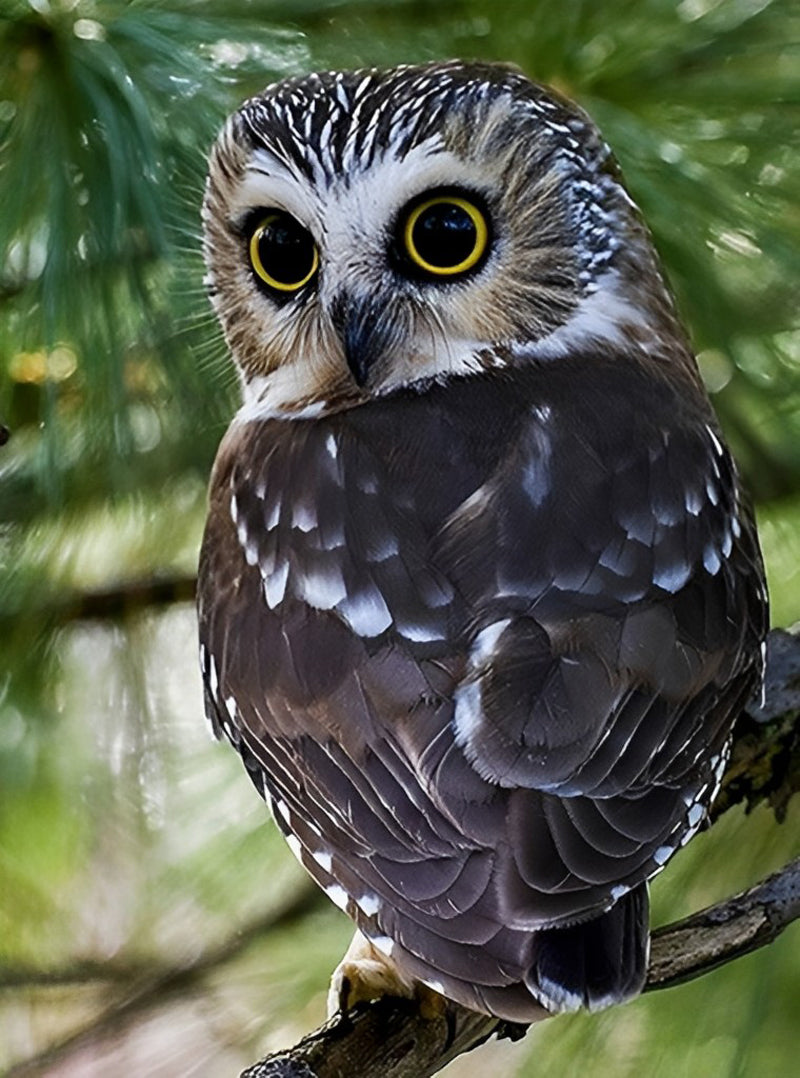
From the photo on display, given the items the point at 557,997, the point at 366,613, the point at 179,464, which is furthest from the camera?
the point at 179,464

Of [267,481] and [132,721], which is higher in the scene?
[267,481]

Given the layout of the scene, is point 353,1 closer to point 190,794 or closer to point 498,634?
point 498,634

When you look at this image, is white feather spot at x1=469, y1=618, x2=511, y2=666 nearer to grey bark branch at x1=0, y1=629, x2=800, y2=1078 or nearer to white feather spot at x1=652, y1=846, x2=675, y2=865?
white feather spot at x1=652, y1=846, x2=675, y2=865

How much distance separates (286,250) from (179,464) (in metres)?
0.26

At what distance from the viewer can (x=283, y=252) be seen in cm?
153

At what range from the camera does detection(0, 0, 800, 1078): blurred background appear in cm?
142

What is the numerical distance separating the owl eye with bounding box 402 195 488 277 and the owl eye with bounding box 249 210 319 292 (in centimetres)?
10

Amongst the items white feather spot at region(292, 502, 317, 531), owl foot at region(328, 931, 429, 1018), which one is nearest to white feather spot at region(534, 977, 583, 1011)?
owl foot at region(328, 931, 429, 1018)

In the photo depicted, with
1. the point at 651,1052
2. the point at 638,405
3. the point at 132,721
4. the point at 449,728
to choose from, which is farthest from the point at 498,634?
the point at 651,1052

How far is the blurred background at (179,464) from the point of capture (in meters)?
1.42

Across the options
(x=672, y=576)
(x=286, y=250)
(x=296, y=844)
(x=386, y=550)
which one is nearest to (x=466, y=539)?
(x=386, y=550)

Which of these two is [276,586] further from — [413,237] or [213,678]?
[413,237]

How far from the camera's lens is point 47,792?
177 cm

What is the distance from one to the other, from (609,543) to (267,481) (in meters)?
0.33
